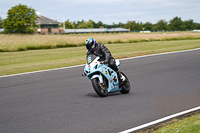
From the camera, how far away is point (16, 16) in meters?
68.4

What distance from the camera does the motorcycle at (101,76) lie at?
7.55 m

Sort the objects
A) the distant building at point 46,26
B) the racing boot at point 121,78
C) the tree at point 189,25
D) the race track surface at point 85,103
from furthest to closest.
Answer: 1. the tree at point 189,25
2. the distant building at point 46,26
3. the racing boot at point 121,78
4. the race track surface at point 85,103

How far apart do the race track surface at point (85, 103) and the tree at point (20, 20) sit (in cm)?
5814

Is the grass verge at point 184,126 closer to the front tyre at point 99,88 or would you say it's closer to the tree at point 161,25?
the front tyre at point 99,88

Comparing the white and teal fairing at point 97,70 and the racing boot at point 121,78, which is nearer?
the white and teal fairing at point 97,70

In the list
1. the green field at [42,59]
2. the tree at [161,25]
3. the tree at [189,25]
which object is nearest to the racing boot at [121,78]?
the green field at [42,59]

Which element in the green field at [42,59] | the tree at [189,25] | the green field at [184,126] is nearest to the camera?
the green field at [184,126]

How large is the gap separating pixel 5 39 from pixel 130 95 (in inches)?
801

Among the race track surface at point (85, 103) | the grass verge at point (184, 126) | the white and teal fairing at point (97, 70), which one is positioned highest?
the white and teal fairing at point (97, 70)

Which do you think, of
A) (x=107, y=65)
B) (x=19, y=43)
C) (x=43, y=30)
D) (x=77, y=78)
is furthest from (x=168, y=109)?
(x=43, y=30)

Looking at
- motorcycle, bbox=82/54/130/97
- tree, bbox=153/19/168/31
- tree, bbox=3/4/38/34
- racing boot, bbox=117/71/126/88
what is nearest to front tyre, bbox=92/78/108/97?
motorcycle, bbox=82/54/130/97

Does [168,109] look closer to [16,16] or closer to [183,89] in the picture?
[183,89]

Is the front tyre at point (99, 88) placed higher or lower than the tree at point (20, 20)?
lower

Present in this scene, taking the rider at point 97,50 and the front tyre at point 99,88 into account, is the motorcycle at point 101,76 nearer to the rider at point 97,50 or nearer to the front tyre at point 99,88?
the front tyre at point 99,88
